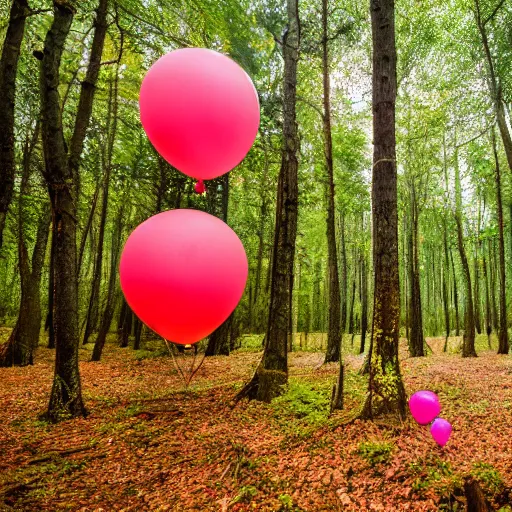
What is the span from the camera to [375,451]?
3863mm

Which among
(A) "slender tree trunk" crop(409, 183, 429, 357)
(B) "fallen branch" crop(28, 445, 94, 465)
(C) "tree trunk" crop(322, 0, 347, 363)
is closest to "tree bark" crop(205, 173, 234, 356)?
(C) "tree trunk" crop(322, 0, 347, 363)

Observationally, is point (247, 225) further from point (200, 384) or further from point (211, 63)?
point (211, 63)

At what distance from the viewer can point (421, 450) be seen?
12.6 ft

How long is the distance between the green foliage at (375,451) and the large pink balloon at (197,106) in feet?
11.5

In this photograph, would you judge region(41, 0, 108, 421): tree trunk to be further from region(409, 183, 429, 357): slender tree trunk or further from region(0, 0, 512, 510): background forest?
region(409, 183, 429, 357): slender tree trunk

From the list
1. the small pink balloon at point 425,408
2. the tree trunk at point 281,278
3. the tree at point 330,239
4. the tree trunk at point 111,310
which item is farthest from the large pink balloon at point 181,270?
the tree trunk at point 111,310

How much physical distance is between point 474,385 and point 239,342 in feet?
31.5

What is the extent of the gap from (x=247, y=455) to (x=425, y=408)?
7.17ft

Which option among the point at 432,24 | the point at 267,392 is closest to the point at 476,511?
the point at 267,392

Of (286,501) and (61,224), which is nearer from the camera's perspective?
(286,501)

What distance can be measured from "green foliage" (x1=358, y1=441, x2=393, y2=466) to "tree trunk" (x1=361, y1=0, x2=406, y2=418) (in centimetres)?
58

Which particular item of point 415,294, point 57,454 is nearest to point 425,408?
point 57,454

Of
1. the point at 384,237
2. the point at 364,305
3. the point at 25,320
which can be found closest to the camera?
the point at 384,237

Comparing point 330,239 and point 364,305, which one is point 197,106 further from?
point 364,305
